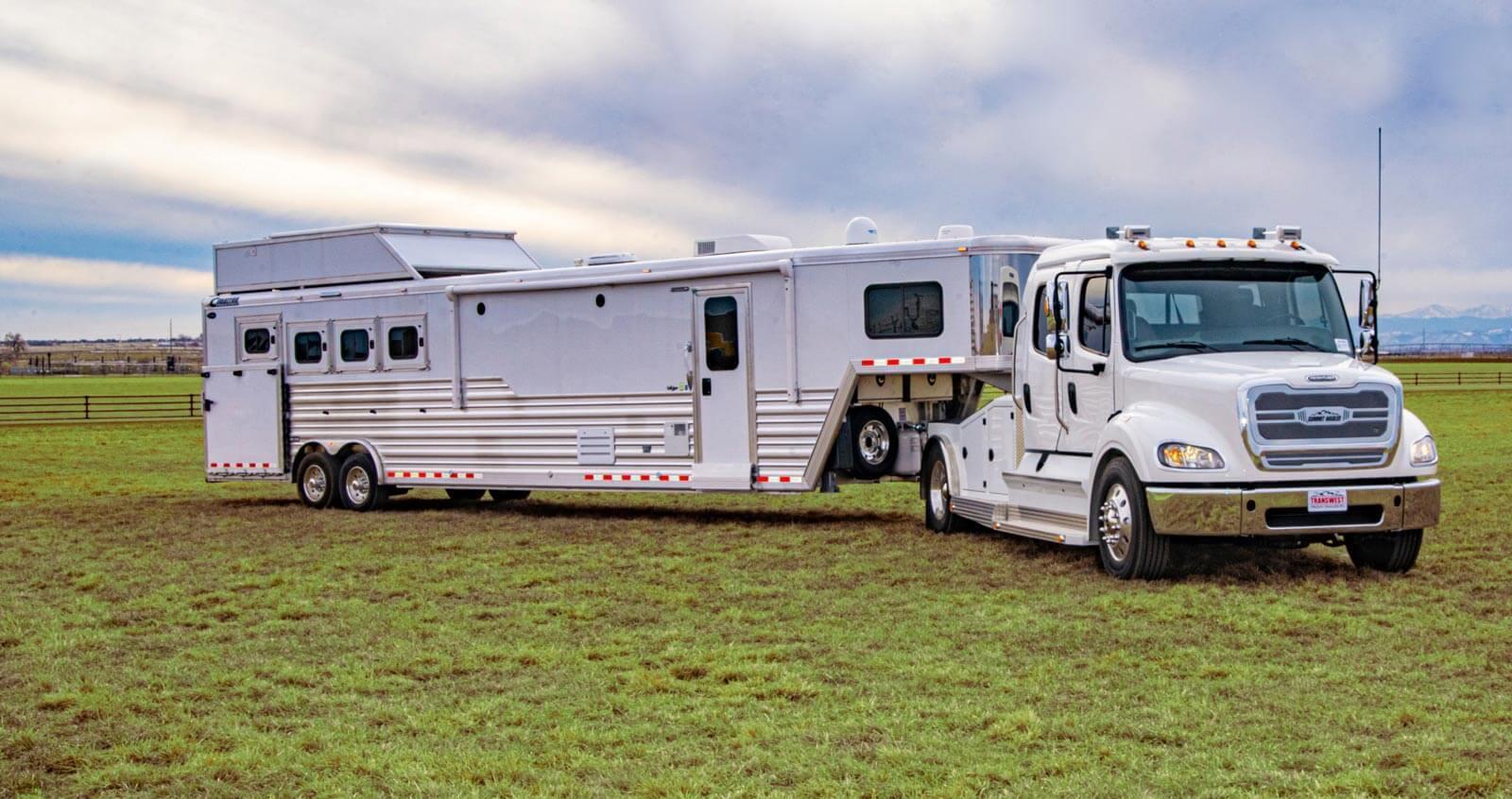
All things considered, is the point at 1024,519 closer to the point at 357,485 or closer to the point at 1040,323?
the point at 1040,323

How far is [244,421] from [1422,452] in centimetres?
1525

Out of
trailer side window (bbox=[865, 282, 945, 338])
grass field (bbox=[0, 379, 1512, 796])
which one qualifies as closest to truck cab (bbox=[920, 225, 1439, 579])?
grass field (bbox=[0, 379, 1512, 796])

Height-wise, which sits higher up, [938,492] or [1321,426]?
[1321,426]

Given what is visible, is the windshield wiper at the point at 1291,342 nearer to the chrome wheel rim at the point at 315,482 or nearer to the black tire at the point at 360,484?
the black tire at the point at 360,484

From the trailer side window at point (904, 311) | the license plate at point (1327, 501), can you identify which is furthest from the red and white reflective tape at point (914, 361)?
the license plate at point (1327, 501)

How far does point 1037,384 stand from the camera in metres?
13.5

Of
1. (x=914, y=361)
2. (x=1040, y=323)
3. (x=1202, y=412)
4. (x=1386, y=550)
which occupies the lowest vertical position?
(x=1386, y=550)

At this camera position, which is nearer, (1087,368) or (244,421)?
(1087,368)

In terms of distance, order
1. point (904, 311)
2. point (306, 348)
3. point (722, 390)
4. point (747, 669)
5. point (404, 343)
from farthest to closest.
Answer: point (306, 348)
point (404, 343)
point (722, 390)
point (904, 311)
point (747, 669)

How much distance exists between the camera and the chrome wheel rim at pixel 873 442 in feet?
53.1

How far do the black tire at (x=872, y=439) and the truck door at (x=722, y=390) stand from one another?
1.17 meters

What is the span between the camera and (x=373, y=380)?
19.7 meters

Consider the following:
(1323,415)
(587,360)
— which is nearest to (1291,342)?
(1323,415)

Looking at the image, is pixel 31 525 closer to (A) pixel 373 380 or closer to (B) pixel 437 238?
(A) pixel 373 380
